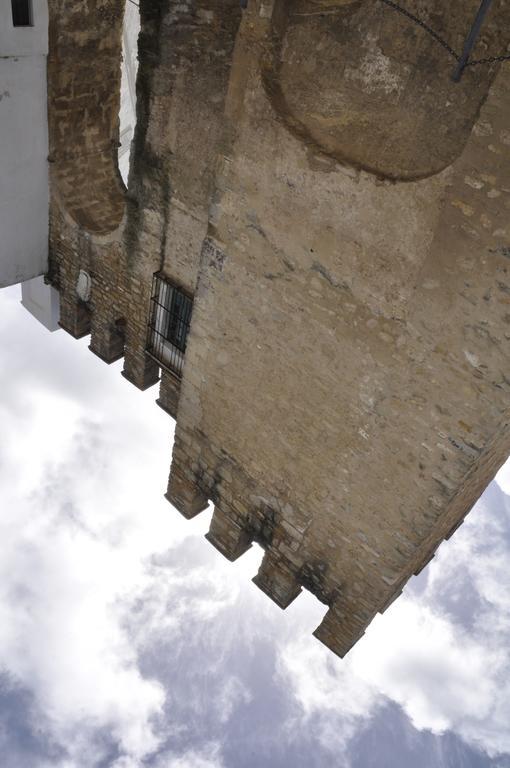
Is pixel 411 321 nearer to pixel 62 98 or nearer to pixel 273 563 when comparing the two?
pixel 273 563

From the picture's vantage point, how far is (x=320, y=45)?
3.29 metres

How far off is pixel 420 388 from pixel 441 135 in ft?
Answer: 4.71

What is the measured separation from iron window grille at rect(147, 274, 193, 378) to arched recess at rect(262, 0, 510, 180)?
2.88 metres

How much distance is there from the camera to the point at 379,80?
311 cm

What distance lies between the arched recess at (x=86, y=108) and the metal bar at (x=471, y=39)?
4.61 m

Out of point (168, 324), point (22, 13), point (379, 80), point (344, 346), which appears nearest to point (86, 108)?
point (22, 13)

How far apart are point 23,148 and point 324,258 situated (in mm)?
4247

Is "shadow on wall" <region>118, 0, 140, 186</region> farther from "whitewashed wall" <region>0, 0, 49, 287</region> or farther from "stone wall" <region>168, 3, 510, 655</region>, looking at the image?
"stone wall" <region>168, 3, 510, 655</region>

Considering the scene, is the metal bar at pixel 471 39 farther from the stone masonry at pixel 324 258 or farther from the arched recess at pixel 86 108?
the arched recess at pixel 86 108

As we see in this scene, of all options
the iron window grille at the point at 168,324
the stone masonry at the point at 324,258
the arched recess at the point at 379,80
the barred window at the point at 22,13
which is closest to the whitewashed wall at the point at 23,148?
the barred window at the point at 22,13

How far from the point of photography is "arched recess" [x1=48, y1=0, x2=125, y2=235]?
5930 millimetres

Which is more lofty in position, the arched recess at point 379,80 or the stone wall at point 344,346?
the arched recess at point 379,80

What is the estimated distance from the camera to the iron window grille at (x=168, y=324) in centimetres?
620

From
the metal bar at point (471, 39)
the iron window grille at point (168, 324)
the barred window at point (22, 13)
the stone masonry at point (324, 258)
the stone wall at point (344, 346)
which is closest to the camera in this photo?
the metal bar at point (471, 39)
